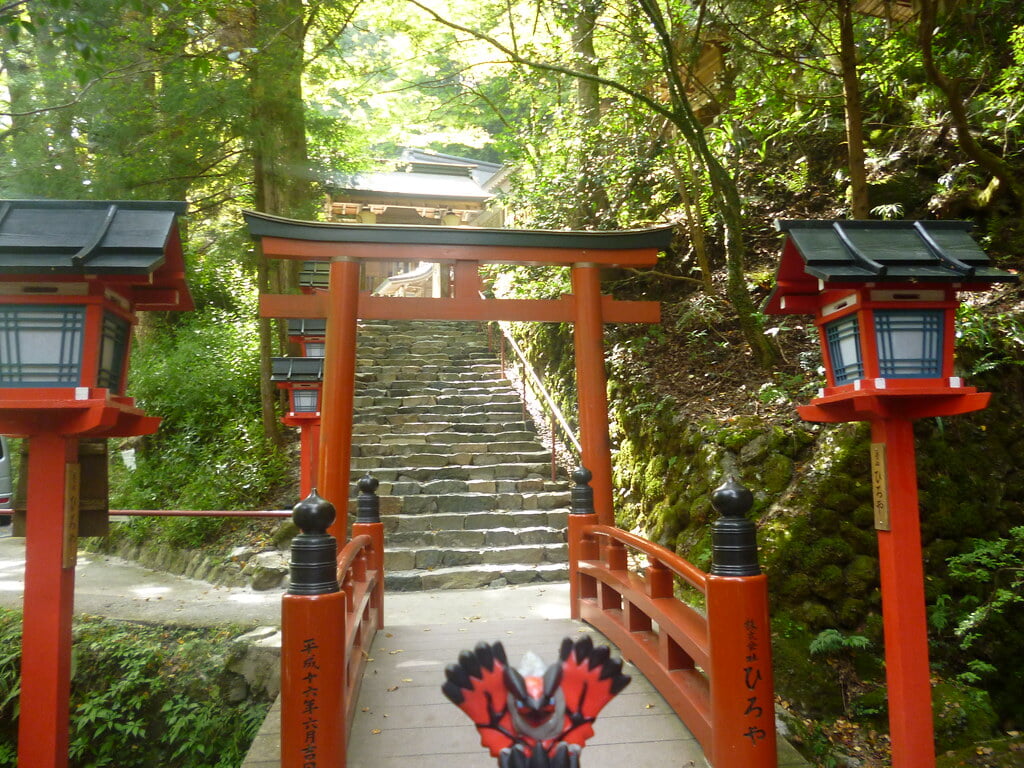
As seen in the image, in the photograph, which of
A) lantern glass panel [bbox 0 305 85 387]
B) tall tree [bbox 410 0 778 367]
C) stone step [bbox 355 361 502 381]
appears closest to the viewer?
lantern glass panel [bbox 0 305 85 387]

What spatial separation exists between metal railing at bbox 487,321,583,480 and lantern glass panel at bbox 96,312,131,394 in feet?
17.8

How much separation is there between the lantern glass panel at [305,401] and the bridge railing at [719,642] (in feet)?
17.3

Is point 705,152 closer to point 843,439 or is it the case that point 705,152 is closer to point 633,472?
point 843,439

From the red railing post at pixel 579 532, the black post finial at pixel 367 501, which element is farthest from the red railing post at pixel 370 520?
the red railing post at pixel 579 532

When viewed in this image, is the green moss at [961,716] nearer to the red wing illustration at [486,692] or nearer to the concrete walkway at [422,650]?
the concrete walkway at [422,650]

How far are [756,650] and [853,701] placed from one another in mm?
2687

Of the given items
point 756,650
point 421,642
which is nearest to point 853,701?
point 756,650

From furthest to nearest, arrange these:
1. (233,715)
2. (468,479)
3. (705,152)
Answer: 1. (468,479)
2. (705,152)
3. (233,715)

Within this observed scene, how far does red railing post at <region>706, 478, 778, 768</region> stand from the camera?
3.21 m

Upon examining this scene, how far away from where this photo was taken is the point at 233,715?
6.08 meters

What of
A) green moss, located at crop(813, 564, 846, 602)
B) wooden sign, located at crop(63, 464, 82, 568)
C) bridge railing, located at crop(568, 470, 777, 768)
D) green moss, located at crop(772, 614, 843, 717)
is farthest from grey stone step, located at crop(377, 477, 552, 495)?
wooden sign, located at crop(63, 464, 82, 568)

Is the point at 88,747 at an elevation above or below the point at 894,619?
below

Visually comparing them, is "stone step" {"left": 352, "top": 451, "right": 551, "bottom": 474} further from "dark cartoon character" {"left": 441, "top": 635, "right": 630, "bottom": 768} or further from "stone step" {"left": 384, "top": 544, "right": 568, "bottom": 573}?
"dark cartoon character" {"left": 441, "top": 635, "right": 630, "bottom": 768}

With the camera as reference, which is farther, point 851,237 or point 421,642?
point 421,642
